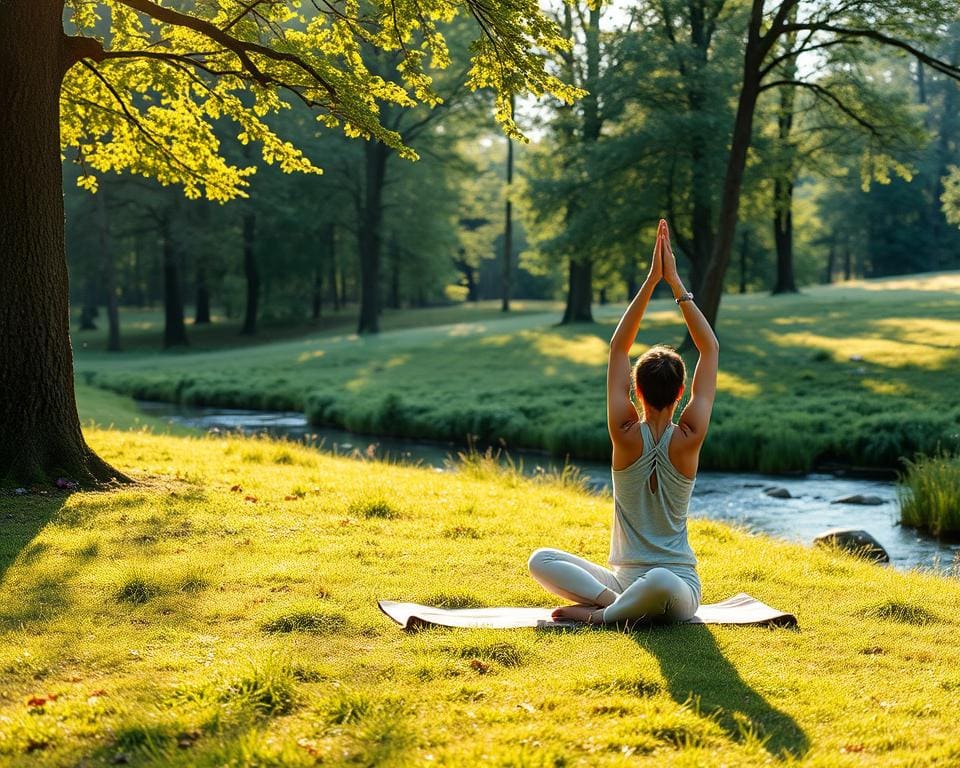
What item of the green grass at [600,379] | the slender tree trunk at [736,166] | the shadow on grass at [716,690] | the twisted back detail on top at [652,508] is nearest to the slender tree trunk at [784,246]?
the green grass at [600,379]

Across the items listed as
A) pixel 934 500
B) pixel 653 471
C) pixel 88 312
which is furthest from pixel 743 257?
pixel 653 471

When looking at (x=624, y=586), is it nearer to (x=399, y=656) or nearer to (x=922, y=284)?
(x=399, y=656)

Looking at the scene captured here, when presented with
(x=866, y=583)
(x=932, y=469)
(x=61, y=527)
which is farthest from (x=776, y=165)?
(x=61, y=527)

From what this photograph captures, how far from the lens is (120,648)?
5730mm

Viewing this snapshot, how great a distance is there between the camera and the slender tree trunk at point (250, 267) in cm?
4869

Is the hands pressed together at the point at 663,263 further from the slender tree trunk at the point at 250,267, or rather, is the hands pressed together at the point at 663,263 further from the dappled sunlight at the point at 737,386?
the slender tree trunk at the point at 250,267

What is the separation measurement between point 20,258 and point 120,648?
216 inches

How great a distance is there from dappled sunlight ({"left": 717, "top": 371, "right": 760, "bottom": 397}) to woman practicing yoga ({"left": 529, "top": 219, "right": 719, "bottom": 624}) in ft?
56.5

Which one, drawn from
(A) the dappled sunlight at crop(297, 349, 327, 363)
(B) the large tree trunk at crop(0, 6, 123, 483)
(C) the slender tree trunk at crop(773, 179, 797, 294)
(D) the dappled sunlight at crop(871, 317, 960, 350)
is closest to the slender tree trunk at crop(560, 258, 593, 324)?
(C) the slender tree trunk at crop(773, 179, 797, 294)

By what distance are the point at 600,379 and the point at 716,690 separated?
846 inches

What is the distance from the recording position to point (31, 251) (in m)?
9.77

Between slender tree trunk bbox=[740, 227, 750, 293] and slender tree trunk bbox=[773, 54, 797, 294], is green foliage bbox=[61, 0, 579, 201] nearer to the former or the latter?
slender tree trunk bbox=[773, 54, 797, 294]

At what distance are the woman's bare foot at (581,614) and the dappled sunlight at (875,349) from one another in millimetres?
19717

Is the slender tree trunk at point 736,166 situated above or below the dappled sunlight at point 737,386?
above
